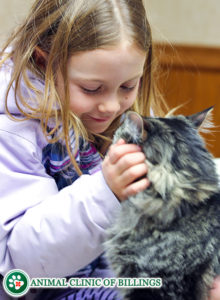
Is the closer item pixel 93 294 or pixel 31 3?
pixel 93 294

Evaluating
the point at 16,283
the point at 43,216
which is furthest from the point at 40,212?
the point at 16,283

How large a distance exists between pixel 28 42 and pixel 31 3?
0.13m

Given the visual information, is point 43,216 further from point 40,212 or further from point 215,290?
point 215,290

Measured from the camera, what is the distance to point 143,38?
797 millimetres

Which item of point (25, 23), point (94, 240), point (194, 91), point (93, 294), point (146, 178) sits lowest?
point (194, 91)

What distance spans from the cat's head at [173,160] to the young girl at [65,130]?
1.1 inches

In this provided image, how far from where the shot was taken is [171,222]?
56 cm

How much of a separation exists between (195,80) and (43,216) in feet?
4.55

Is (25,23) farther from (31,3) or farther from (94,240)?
(94,240)

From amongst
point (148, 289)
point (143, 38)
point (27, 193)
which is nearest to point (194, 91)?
point (143, 38)

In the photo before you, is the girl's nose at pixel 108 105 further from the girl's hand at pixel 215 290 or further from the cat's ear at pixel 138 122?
the girl's hand at pixel 215 290

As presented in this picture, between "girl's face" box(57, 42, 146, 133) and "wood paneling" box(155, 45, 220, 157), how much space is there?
106cm

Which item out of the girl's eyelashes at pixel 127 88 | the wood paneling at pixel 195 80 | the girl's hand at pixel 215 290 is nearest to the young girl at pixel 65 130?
the girl's eyelashes at pixel 127 88

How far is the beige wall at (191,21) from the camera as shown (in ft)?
5.93
